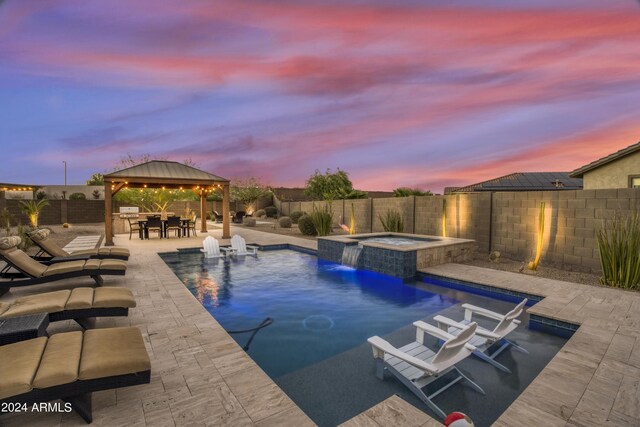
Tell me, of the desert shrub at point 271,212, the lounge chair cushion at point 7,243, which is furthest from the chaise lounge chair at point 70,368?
the desert shrub at point 271,212

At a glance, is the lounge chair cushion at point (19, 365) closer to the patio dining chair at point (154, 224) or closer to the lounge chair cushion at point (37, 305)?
the lounge chair cushion at point (37, 305)

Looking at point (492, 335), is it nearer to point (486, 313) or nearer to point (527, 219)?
point (486, 313)

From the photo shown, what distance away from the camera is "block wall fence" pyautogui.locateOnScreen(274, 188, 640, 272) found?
7.03m

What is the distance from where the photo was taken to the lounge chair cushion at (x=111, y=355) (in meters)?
2.18

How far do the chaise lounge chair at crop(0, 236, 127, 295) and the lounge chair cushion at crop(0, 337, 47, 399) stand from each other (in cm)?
347

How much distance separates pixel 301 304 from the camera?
616 cm

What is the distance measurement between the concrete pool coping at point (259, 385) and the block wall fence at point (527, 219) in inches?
111

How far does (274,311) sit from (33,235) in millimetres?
5005

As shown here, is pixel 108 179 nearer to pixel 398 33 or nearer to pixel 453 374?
pixel 398 33

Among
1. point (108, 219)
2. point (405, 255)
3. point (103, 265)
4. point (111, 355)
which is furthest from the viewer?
point (108, 219)

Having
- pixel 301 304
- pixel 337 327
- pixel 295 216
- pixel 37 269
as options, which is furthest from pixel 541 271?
pixel 295 216

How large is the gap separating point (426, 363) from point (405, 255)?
4.56 metres

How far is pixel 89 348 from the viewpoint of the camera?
240 cm

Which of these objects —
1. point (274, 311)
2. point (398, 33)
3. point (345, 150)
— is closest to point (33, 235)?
point (274, 311)
